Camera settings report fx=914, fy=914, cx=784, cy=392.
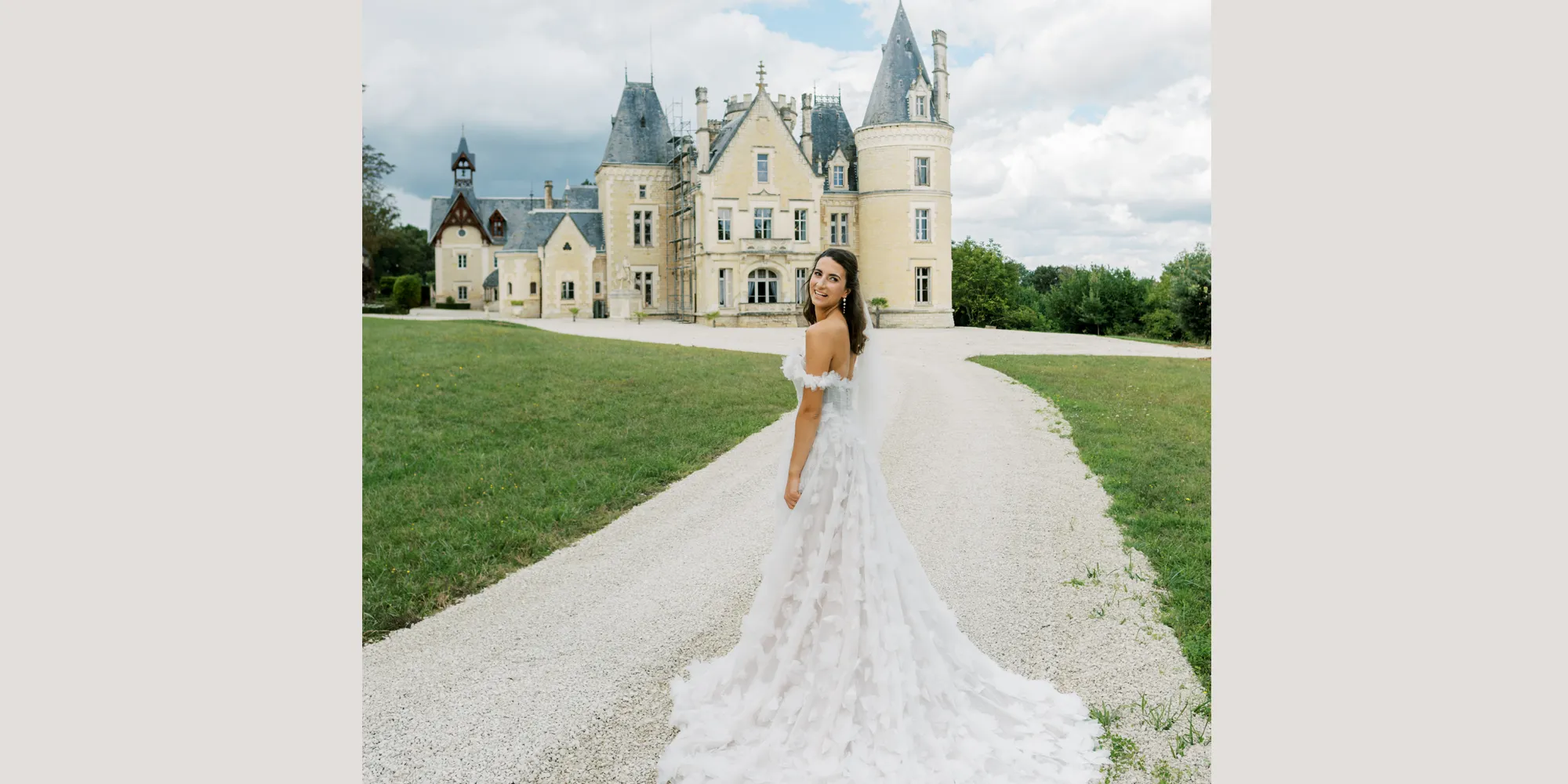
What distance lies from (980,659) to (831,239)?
26.2 m

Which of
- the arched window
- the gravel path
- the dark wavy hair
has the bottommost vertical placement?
the gravel path

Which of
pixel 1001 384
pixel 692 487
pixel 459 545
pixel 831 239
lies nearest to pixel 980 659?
pixel 459 545

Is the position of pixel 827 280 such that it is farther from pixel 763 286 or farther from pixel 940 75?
pixel 940 75

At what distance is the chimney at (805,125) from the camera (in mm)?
27594

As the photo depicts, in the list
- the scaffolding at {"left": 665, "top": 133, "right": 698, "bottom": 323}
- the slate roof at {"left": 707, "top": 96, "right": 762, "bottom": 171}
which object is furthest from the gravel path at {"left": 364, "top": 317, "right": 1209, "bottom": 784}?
the scaffolding at {"left": 665, "top": 133, "right": 698, "bottom": 323}

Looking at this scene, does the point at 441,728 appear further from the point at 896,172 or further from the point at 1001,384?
the point at 896,172

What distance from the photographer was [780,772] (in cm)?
346

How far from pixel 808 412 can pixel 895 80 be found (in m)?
27.9

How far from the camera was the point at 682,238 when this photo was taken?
33.9 metres

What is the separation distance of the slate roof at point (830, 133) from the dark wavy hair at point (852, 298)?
26183mm

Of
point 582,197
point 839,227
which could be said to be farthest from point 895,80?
point 582,197

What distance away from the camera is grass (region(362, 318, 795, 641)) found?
610cm

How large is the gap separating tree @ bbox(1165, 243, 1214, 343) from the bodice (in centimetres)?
2421

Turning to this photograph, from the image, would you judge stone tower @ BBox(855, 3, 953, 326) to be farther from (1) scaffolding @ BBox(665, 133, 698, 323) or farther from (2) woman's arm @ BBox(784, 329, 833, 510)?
(2) woman's arm @ BBox(784, 329, 833, 510)
